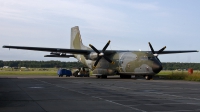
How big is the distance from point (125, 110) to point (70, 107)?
2421mm

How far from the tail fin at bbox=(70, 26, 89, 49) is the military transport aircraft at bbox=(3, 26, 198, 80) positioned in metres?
4.13

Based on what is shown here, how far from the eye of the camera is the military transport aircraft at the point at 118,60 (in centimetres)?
4218

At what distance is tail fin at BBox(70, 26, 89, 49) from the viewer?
191 feet

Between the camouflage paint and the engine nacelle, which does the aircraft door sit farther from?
the engine nacelle

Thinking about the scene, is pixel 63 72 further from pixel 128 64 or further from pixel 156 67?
pixel 156 67

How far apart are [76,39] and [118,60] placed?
14537 millimetres

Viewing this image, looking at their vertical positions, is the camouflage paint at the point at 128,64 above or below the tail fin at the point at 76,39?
below

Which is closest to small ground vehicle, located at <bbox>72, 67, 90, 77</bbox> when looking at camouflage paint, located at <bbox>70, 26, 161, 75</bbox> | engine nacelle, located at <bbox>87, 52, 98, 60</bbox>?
camouflage paint, located at <bbox>70, 26, 161, 75</bbox>

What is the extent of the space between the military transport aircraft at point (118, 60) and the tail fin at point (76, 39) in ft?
13.5

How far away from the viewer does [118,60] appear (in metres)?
47.2

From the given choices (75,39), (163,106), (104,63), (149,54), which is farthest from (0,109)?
(75,39)

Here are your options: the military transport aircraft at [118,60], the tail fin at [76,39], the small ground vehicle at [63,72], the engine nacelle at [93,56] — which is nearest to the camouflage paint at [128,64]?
the military transport aircraft at [118,60]

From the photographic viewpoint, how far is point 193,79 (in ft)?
137

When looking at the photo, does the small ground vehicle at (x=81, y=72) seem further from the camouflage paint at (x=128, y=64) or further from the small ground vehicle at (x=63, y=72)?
the camouflage paint at (x=128, y=64)
